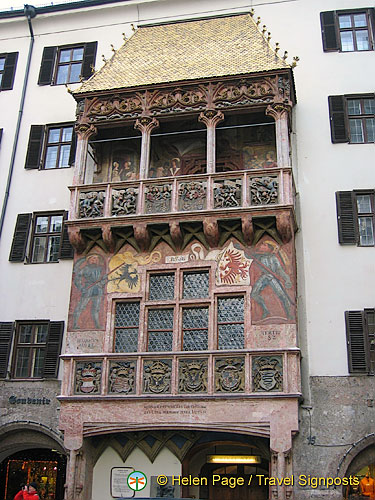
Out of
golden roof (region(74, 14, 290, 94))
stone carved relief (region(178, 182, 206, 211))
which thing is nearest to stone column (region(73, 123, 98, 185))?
golden roof (region(74, 14, 290, 94))

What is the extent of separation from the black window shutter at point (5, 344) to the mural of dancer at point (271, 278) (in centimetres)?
694

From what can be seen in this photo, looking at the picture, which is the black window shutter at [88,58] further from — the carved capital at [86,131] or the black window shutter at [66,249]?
the black window shutter at [66,249]

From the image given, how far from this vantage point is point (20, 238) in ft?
62.2

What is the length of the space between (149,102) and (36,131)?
15.6ft

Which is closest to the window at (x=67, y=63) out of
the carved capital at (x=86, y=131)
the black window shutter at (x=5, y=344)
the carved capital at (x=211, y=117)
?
the carved capital at (x=86, y=131)

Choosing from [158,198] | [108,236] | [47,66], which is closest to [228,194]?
[158,198]

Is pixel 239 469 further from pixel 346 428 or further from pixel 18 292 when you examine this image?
pixel 18 292

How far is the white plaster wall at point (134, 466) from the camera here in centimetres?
1518

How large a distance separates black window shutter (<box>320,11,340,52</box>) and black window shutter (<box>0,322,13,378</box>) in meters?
12.4

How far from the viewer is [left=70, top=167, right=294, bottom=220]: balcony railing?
15969 mm

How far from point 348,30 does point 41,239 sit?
11.3 m

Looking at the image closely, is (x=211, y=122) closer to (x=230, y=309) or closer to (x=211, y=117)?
(x=211, y=117)

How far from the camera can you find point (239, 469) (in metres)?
16.9

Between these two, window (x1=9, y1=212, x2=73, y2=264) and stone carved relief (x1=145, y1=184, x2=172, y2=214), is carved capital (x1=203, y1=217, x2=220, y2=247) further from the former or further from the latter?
window (x1=9, y1=212, x2=73, y2=264)
